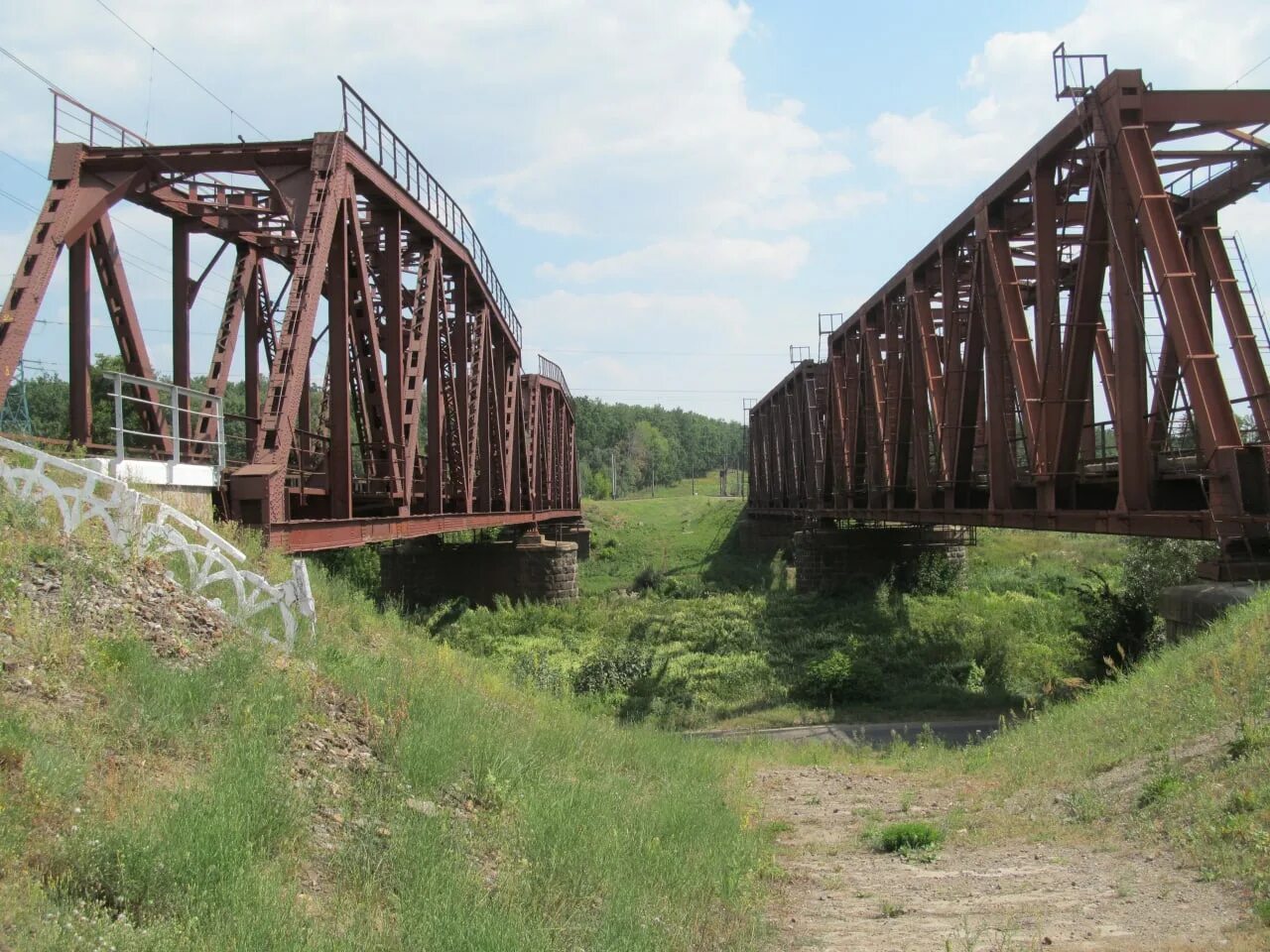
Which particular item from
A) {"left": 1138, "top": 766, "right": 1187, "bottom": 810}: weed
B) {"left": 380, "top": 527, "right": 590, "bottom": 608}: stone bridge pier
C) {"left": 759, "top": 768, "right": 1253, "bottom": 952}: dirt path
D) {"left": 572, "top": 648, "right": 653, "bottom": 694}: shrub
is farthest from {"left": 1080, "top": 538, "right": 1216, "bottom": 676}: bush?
{"left": 380, "top": 527, "right": 590, "bottom": 608}: stone bridge pier

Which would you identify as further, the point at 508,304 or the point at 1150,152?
the point at 508,304

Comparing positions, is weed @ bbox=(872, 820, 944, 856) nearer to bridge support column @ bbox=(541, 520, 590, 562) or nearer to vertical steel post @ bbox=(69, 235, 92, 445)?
vertical steel post @ bbox=(69, 235, 92, 445)

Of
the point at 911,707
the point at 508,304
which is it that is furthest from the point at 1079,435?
the point at 508,304

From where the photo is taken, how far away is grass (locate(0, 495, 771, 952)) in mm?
5195

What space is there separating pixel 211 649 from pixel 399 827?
287 cm

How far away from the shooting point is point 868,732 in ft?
66.6

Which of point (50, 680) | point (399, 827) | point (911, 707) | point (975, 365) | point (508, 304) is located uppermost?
point (508, 304)

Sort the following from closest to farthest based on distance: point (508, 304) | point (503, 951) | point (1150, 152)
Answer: point (503, 951)
point (1150, 152)
point (508, 304)

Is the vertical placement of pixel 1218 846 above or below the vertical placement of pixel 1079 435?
below

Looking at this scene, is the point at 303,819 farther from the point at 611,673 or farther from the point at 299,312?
the point at 611,673

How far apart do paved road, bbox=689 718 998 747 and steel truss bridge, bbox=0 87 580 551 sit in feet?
25.9

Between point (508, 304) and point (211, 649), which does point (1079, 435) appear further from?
point (508, 304)

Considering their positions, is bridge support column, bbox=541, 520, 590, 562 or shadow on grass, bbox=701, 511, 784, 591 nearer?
shadow on grass, bbox=701, 511, 784, 591

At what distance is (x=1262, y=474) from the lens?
12.7 meters
